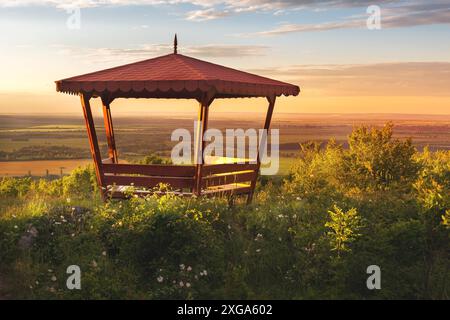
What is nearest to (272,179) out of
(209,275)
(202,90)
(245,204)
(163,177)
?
(245,204)

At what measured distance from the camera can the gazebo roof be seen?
9.84 m

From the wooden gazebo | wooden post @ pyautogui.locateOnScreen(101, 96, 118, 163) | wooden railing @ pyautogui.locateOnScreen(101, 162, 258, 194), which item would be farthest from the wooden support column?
wooden post @ pyautogui.locateOnScreen(101, 96, 118, 163)

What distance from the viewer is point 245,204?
11.6 metres

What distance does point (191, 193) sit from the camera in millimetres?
10672

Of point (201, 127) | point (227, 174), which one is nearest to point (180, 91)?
point (201, 127)

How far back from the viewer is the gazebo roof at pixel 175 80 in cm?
984

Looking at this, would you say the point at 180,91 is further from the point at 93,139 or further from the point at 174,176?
the point at 93,139

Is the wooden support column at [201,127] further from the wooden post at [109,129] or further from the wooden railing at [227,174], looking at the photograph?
the wooden post at [109,129]

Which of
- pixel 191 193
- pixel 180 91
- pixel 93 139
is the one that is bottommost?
pixel 191 193

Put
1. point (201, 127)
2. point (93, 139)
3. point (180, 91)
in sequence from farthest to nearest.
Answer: point (93, 139)
point (201, 127)
point (180, 91)

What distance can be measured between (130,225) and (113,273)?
3.14 ft

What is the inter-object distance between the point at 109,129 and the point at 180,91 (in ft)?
12.0

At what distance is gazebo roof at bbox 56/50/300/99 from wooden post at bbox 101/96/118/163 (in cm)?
109

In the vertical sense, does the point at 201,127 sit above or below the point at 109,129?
above
